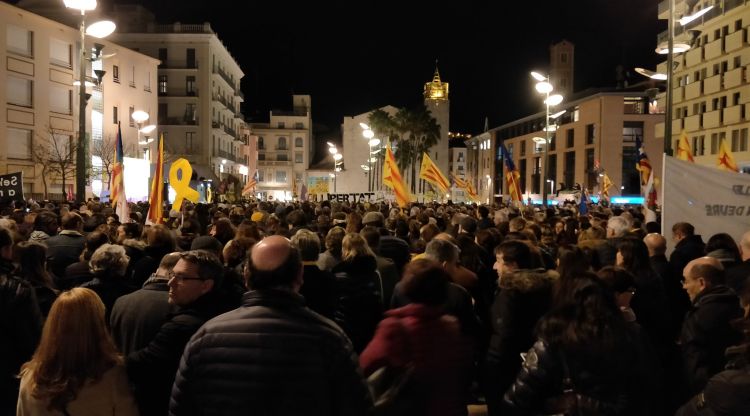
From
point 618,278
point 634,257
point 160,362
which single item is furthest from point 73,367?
point 634,257

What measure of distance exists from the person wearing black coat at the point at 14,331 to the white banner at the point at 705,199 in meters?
7.88

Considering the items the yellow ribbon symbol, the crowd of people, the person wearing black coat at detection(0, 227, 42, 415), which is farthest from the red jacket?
the yellow ribbon symbol

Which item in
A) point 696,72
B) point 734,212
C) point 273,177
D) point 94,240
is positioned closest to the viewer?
point 94,240

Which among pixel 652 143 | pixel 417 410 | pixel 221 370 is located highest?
pixel 652 143

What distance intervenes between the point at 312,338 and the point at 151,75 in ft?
171

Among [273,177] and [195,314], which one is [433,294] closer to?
[195,314]

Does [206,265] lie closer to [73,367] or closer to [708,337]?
[73,367]

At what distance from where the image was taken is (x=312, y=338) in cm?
294

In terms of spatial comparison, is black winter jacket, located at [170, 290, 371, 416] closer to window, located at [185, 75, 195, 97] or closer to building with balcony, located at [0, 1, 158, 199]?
building with balcony, located at [0, 1, 158, 199]

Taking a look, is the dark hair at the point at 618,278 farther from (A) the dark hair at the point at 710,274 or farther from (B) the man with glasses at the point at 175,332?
(B) the man with glasses at the point at 175,332

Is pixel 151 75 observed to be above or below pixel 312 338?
above

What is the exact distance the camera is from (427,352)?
142 inches

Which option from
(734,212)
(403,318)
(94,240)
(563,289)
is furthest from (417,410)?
(734,212)

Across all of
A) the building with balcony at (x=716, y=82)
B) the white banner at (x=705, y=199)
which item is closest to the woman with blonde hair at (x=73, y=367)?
the white banner at (x=705, y=199)
